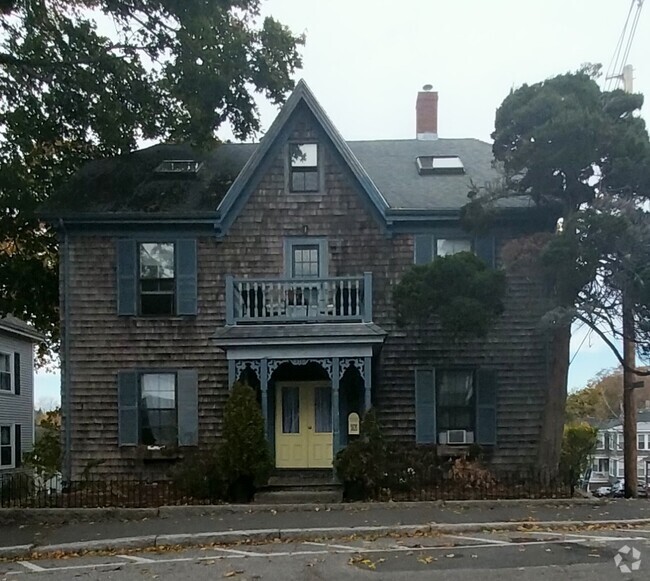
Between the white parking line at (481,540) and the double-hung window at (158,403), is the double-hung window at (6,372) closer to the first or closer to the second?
the double-hung window at (158,403)

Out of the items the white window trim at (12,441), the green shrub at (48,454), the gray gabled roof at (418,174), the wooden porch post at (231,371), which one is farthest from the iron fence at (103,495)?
the white window trim at (12,441)

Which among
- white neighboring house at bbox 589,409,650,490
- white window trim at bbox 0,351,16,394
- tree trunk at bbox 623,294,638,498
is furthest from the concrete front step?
white neighboring house at bbox 589,409,650,490

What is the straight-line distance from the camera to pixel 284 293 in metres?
16.7

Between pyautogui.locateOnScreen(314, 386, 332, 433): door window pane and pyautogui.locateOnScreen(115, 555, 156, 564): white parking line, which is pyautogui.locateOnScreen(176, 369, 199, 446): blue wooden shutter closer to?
pyautogui.locateOnScreen(314, 386, 332, 433): door window pane

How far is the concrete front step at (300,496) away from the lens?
49.3 ft

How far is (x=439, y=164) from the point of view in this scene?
65.1 feet

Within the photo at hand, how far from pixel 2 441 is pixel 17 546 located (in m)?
17.8

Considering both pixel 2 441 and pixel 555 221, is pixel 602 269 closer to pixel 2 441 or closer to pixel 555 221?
pixel 555 221

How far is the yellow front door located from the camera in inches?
691

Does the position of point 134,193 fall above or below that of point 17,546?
above

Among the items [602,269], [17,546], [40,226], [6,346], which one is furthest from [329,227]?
[6,346]

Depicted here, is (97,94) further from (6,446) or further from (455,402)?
(6,446)

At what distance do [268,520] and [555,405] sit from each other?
6436mm

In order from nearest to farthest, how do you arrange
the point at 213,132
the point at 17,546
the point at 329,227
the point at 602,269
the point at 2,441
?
the point at 17,546 → the point at 602,269 → the point at 329,227 → the point at 213,132 → the point at 2,441
